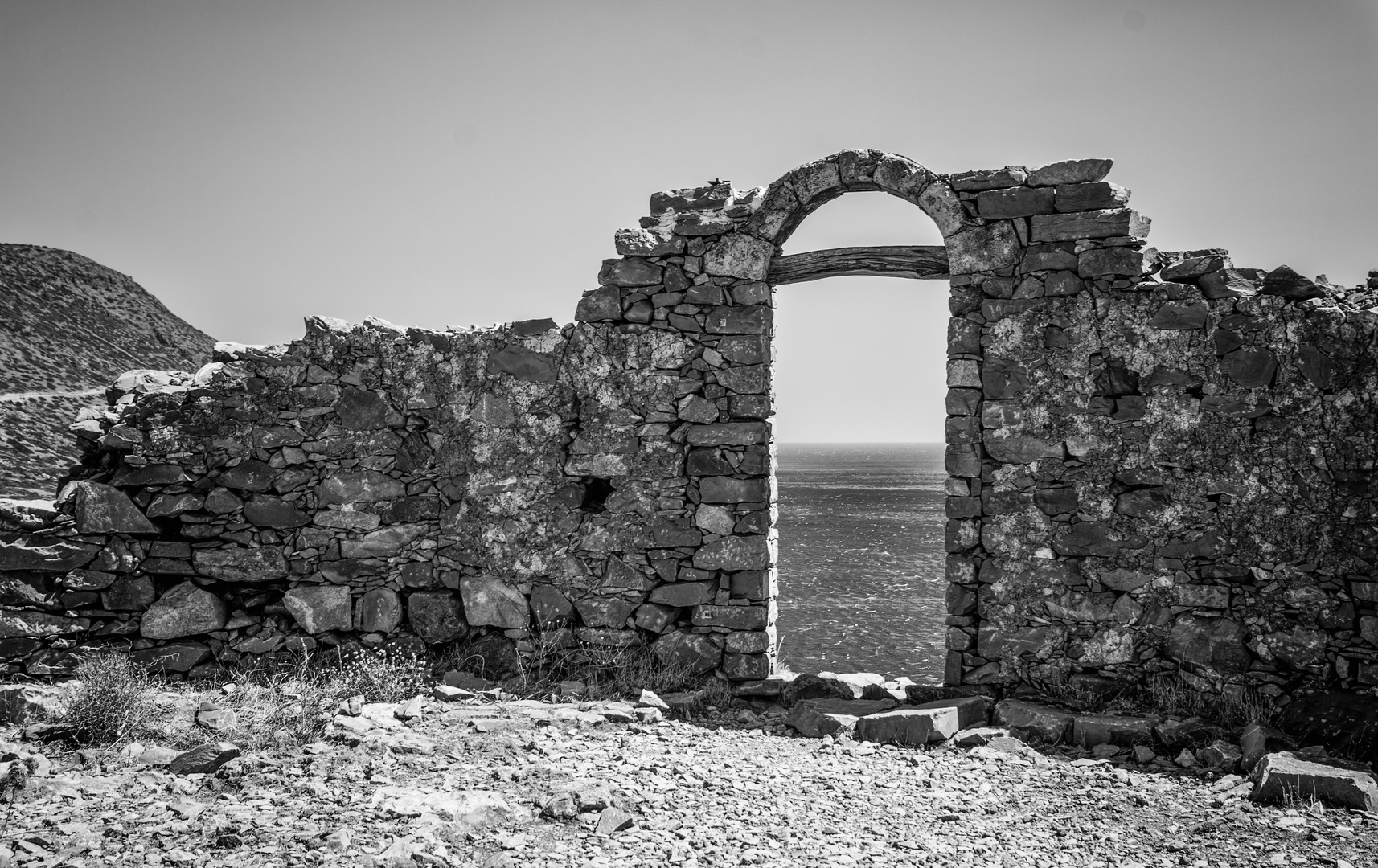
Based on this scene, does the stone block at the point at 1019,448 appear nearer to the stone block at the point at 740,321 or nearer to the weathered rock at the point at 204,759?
the stone block at the point at 740,321

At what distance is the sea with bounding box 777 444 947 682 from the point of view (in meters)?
13.3

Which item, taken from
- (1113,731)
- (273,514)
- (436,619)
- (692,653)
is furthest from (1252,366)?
(273,514)

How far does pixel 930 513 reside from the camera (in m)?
39.5

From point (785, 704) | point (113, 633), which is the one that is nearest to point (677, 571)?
point (785, 704)

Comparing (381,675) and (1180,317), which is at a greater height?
(1180,317)

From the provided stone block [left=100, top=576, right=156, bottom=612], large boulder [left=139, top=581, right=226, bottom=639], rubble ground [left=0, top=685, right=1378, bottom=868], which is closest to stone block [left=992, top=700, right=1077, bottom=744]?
rubble ground [left=0, top=685, right=1378, bottom=868]

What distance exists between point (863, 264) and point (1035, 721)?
3716 millimetres

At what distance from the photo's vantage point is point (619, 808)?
14.1 feet

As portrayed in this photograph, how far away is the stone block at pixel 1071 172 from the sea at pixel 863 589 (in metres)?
6.36

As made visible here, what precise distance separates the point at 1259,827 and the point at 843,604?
13.5 m

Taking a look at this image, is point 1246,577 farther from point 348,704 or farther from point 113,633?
point 113,633

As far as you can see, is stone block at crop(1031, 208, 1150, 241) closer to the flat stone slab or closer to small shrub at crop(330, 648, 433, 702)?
the flat stone slab

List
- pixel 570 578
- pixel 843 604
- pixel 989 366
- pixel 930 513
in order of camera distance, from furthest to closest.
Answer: pixel 930 513 < pixel 843 604 < pixel 570 578 < pixel 989 366

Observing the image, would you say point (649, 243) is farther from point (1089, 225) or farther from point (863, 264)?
point (1089, 225)
